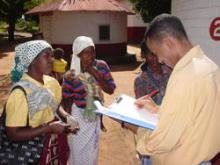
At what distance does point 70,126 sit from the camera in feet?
10.7

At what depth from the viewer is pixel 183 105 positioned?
80.7 inches

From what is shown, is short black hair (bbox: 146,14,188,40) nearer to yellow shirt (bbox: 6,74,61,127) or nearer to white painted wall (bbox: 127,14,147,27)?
yellow shirt (bbox: 6,74,61,127)

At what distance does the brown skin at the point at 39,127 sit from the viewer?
2.92 meters

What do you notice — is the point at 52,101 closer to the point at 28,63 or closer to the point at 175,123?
the point at 28,63

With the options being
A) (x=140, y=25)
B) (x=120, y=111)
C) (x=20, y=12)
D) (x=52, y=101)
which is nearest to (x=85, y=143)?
(x=52, y=101)

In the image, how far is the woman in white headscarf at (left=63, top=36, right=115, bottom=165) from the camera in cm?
425

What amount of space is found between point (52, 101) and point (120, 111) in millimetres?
835

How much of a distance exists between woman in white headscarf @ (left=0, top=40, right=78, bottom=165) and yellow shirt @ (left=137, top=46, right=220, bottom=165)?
3.47 feet

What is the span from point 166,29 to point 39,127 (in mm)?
1313

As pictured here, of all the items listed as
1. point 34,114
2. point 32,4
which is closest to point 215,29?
point 34,114

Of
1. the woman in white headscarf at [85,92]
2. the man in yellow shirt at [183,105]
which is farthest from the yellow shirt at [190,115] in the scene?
→ the woman in white headscarf at [85,92]

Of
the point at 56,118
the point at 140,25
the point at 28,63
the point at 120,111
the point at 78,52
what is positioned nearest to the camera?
the point at 120,111

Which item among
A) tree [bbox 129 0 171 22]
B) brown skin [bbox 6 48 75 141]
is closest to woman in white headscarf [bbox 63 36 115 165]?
brown skin [bbox 6 48 75 141]

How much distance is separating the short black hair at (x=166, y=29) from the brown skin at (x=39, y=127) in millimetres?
1182
